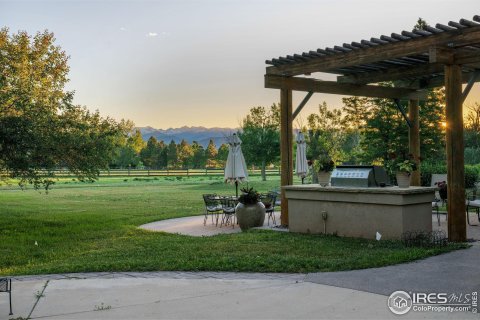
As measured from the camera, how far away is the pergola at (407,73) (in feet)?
30.2

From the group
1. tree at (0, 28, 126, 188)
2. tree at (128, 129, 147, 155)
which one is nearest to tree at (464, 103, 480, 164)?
tree at (0, 28, 126, 188)

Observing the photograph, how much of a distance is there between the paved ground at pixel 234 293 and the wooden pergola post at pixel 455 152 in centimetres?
199

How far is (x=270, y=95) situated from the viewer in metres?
58.4

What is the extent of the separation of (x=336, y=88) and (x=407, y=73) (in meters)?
1.71

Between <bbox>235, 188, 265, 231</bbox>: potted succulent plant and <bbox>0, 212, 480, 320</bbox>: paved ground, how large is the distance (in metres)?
5.38

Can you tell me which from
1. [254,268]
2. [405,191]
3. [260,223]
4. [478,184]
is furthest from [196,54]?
[254,268]

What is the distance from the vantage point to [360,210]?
10.1 m

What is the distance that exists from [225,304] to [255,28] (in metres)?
13.6

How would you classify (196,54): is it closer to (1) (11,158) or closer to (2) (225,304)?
(1) (11,158)

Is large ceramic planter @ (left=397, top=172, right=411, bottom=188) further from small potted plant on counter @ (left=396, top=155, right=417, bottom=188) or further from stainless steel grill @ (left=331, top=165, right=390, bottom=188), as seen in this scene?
stainless steel grill @ (left=331, top=165, right=390, bottom=188)

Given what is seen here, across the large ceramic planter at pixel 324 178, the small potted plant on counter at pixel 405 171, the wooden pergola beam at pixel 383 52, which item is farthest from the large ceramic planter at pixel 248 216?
the small potted plant on counter at pixel 405 171

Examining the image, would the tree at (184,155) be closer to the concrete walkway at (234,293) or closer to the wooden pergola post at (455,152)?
the wooden pergola post at (455,152)

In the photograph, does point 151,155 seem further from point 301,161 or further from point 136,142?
point 301,161

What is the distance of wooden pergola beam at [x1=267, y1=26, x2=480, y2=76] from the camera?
8.96 meters
